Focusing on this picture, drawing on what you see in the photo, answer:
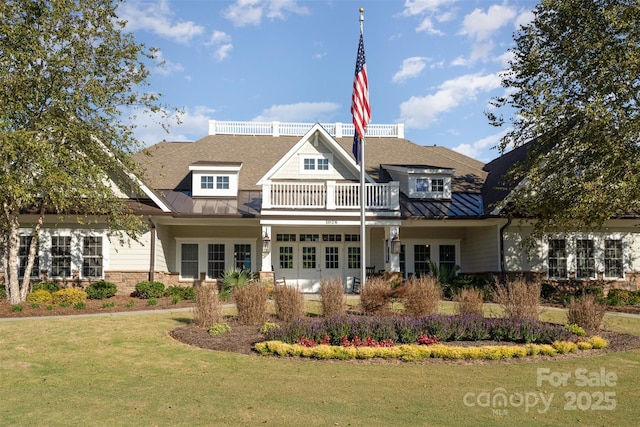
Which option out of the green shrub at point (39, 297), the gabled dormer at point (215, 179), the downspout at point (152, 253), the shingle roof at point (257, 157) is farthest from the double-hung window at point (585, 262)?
the green shrub at point (39, 297)

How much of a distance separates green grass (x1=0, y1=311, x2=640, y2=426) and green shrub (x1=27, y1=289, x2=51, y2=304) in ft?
19.4

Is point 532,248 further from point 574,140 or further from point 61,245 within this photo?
point 61,245

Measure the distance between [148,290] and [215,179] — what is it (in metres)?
5.90

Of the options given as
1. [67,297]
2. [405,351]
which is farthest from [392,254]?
[67,297]

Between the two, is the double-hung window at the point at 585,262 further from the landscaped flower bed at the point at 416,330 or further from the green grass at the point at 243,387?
the green grass at the point at 243,387

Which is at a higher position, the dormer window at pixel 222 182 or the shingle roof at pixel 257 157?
the shingle roof at pixel 257 157

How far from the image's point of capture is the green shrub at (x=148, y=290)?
773 inches

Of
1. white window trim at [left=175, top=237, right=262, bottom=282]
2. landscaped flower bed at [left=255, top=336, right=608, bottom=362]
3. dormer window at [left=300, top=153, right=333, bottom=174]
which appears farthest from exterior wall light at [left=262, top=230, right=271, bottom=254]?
landscaped flower bed at [left=255, top=336, right=608, bottom=362]

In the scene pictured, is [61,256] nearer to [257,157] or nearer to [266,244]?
[266,244]

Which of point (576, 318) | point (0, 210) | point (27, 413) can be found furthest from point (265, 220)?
point (27, 413)

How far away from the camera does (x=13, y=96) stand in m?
16.6

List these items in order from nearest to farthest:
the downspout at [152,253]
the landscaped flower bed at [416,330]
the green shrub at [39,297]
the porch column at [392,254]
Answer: the landscaped flower bed at [416,330]
the green shrub at [39,297]
the downspout at [152,253]
the porch column at [392,254]

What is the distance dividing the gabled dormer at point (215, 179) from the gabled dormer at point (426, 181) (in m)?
6.67

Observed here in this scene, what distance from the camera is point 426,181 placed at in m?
24.4
